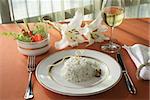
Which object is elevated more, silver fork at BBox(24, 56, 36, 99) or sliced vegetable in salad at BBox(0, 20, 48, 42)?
sliced vegetable in salad at BBox(0, 20, 48, 42)

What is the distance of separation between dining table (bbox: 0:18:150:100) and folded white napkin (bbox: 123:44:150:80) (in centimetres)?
2

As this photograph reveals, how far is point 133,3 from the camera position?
7.55 ft

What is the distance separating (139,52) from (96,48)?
0.18m

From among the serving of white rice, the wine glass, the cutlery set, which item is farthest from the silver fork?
the wine glass

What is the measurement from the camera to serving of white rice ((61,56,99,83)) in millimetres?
870

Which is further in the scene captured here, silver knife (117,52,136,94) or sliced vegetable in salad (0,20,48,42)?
sliced vegetable in salad (0,20,48,42)

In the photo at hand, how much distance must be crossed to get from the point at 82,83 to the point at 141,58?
0.87 ft

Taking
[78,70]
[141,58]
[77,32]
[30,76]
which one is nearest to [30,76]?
[30,76]

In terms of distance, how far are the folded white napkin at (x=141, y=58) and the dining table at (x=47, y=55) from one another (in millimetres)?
17

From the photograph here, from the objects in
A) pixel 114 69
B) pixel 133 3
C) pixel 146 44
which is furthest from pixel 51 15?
pixel 114 69

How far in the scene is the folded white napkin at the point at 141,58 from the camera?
87 centimetres

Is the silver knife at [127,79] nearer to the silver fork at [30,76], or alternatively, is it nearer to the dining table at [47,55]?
the dining table at [47,55]

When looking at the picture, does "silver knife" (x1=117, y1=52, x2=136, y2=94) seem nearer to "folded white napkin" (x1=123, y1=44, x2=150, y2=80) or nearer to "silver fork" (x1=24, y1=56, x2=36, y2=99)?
"folded white napkin" (x1=123, y1=44, x2=150, y2=80)

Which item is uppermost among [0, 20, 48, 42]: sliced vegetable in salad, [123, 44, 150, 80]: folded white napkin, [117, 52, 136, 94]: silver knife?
[0, 20, 48, 42]: sliced vegetable in salad
